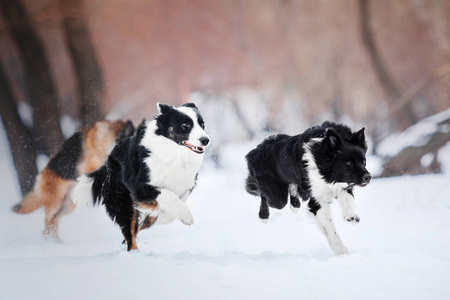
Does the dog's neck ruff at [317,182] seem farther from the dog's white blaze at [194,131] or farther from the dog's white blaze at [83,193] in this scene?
the dog's white blaze at [83,193]

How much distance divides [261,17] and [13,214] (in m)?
3.00

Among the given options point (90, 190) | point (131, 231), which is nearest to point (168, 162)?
point (131, 231)

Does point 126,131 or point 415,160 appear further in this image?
point 415,160

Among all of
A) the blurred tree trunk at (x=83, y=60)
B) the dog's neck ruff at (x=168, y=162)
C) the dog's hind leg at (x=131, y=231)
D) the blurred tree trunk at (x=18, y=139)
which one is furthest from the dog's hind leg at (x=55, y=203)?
the dog's neck ruff at (x=168, y=162)

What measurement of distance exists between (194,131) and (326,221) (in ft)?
2.93

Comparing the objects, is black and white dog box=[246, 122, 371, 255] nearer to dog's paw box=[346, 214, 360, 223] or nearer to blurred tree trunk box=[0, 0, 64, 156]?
dog's paw box=[346, 214, 360, 223]

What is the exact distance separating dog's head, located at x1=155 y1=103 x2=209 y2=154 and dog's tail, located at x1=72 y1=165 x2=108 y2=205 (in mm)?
561

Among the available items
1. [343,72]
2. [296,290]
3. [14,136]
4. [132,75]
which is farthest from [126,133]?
[343,72]

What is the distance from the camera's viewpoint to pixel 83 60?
4.39 m

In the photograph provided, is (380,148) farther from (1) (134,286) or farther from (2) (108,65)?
(1) (134,286)

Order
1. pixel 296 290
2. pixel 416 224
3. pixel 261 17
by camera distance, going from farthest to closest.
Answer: pixel 261 17
pixel 416 224
pixel 296 290

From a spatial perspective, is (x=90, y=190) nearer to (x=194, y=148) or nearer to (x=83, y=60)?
(x=194, y=148)

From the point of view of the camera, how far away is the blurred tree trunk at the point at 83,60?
14.2 feet

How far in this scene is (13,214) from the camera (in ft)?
13.4
